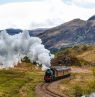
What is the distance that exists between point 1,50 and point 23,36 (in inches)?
572

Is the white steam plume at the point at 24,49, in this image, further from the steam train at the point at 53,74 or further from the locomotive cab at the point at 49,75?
the locomotive cab at the point at 49,75

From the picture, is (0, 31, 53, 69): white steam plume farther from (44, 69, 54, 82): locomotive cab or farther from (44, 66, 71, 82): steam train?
(44, 69, 54, 82): locomotive cab

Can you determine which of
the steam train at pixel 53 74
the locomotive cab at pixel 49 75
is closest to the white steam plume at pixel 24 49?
the steam train at pixel 53 74

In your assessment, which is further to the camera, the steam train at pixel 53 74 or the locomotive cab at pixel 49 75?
the steam train at pixel 53 74

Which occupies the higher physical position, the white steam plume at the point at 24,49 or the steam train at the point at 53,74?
the white steam plume at the point at 24,49

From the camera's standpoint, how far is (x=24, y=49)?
120000mm

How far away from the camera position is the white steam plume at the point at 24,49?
4365 inches

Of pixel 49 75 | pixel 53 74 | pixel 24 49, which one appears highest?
pixel 24 49

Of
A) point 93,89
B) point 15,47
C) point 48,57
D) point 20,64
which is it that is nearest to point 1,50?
point 15,47

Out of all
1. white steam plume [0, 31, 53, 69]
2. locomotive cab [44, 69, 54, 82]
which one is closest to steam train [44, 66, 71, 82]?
locomotive cab [44, 69, 54, 82]

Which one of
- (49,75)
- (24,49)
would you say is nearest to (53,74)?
(49,75)

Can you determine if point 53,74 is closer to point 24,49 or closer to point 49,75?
point 49,75

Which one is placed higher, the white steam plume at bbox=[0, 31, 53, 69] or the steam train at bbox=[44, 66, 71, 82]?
the white steam plume at bbox=[0, 31, 53, 69]

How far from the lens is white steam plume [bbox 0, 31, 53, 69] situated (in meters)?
111
